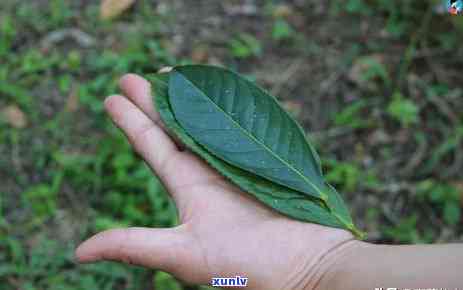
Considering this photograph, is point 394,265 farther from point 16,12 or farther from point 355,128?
point 16,12

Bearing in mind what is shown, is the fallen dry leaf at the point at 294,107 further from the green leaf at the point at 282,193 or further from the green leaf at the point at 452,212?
the green leaf at the point at 282,193

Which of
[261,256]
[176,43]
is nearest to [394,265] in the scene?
[261,256]

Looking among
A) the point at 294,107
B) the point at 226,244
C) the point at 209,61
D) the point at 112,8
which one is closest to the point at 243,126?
the point at 226,244

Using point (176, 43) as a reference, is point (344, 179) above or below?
below

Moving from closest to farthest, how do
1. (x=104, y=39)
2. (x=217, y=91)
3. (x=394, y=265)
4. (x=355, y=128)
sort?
(x=394, y=265) < (x=217, y=91) < (x=355, y=128) < (x=104, y=39)

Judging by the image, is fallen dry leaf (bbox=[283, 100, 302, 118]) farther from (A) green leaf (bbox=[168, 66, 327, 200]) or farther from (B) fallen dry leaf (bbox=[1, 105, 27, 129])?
(B) fallen dry leaf (bbox=[1, 105, 27, 129])

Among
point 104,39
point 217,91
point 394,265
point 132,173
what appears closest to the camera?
point 394,265
